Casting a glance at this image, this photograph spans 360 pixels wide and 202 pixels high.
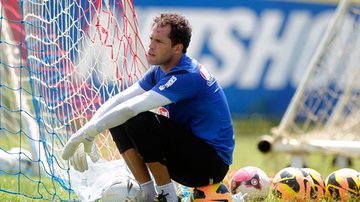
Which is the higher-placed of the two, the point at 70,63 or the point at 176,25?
the point at 176,25

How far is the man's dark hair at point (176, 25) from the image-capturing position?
519cm

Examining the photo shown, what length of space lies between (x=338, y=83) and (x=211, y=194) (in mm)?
5500

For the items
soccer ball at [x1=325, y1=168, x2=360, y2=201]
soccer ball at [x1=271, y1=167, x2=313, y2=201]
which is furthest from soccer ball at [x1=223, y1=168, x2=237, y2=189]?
soccer ball at [x1=325, y1=168, x2=360, y2=201]

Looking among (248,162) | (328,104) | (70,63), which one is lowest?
(248,162)

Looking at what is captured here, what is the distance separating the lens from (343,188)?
6.04 meters

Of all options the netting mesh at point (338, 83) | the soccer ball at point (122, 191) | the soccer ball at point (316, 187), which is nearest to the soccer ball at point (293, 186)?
the soccer ball at point (316, 187)

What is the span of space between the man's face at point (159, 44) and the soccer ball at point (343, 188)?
5.38 ft

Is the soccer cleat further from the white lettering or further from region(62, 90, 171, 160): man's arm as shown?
the white lettering

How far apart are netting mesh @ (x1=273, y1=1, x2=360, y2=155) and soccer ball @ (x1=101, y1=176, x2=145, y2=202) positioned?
3.41 metres

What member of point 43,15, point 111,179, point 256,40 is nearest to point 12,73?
point 43,15

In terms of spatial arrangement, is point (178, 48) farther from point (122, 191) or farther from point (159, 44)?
point (122, 191)

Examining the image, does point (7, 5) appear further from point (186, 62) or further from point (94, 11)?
point (186, 62)

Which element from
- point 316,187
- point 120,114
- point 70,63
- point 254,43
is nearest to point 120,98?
point 120,114

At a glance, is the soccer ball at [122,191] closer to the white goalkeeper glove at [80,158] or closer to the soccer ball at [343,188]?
the white goalkeeper glove at [80,158]
